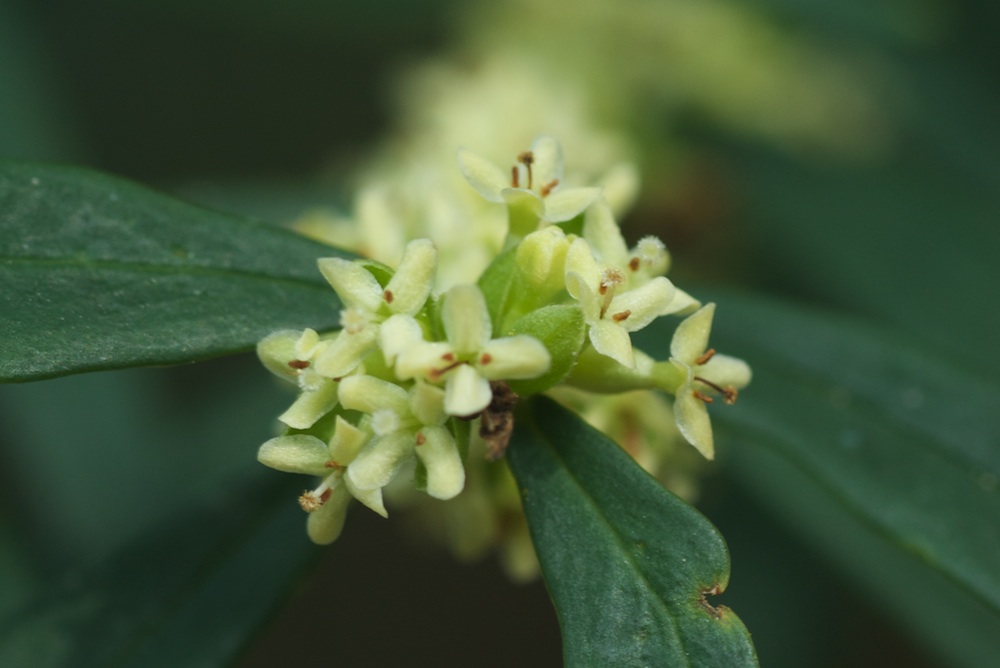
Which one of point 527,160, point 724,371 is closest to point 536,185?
point 527,160

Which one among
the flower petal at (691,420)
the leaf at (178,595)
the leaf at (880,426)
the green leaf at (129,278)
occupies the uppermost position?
the green leaf at (129,278)

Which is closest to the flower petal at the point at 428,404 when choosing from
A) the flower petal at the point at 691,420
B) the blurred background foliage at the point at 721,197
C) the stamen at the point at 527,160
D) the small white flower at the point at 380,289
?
the small white flower at the point at 380,289

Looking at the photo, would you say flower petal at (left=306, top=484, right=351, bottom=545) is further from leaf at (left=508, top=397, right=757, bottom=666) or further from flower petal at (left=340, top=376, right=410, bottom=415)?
leaf at (left=508, top=397, right=757, bottom=666)

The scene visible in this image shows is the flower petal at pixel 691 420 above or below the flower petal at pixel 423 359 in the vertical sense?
below

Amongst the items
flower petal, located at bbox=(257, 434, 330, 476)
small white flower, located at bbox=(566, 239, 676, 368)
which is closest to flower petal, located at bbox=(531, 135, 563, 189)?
small white flower, located at bbox=(566, 239, 676, 368)

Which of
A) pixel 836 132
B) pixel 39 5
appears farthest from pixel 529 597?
pixel 39 5

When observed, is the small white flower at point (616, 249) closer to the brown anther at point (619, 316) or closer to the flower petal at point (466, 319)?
the brown anther at point (619, 316)

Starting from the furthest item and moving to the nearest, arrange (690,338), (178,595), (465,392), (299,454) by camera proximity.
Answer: (178,595)
(690,338)
(299,454)
(465,392)

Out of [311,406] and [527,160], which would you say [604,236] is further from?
[311,406]
